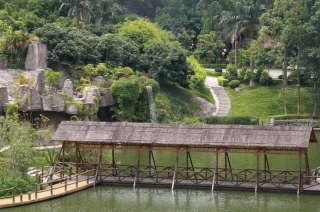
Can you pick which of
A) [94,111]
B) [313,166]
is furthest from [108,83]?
[313,166]

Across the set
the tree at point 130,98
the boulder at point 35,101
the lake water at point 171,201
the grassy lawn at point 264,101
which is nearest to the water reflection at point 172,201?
the lake water at point 171,201

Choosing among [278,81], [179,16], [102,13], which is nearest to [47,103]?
[102,13]

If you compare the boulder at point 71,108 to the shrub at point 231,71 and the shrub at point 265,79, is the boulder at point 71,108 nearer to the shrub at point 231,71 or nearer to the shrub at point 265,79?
the shrub at point 265,79

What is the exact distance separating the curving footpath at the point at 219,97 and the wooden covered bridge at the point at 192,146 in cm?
2821

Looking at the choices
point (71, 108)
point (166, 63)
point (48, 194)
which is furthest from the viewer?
point (166, 63)

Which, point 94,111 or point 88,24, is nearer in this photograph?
point 94,111

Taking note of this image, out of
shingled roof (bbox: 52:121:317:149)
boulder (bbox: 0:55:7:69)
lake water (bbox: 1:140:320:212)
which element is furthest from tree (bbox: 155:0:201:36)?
lake water (bbox: 1:140:320:212)

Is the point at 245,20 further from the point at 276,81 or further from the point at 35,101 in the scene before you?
Result: the point at 35,101

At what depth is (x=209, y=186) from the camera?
157 ft

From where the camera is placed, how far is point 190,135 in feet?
158

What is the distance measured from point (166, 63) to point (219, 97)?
23.0 ft

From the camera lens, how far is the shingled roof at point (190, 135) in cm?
4697

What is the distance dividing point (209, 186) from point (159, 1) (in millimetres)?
75523

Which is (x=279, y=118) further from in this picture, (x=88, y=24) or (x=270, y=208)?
(x=270, y=208)
